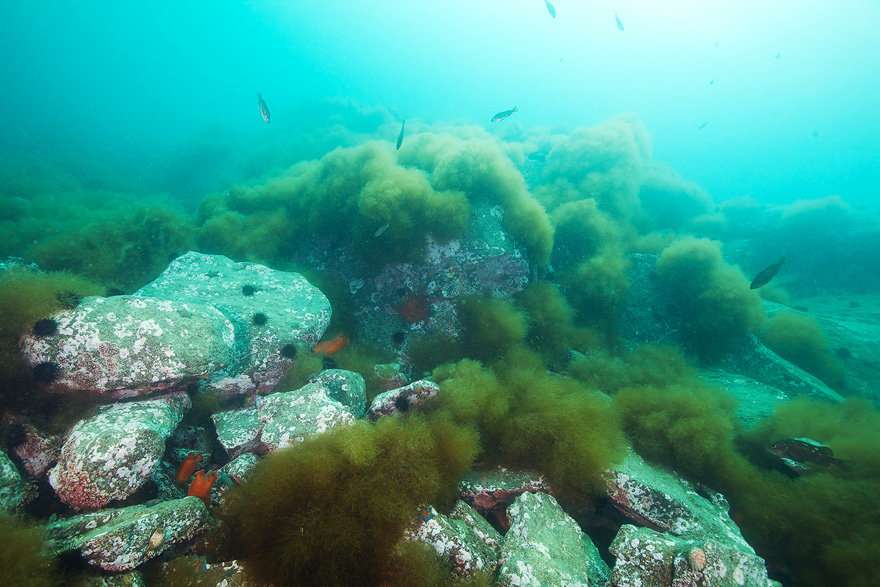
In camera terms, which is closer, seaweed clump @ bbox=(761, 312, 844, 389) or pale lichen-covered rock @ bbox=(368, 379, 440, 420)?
pale lichen-covered rock @ bbox=(368, 379, 440, 420)

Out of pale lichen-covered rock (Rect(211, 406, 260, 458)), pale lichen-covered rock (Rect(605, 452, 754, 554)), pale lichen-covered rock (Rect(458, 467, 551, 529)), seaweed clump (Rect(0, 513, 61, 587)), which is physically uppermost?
seaweed clump (Rect(0, 513, 61, 587))

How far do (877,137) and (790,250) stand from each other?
10341cm

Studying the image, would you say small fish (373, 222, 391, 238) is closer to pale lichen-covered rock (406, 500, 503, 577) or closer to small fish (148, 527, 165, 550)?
pale lichen-covered rock (406, 500, 503, 577)

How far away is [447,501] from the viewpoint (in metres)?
3.71

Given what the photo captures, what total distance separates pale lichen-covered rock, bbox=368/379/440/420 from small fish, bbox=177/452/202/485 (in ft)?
6.55

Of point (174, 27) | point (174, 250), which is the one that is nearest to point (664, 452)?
point (174, 250)

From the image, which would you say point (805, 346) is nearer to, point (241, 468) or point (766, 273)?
point (766, 273)

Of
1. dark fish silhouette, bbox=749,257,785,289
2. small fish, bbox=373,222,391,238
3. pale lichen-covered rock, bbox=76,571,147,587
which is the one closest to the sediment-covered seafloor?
pale lichen-covered rock, bbox=76,571,147,587

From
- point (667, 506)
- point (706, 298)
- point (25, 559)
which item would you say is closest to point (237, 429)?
point (25, 559)

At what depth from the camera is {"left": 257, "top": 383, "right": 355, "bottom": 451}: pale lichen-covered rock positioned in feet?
13.7

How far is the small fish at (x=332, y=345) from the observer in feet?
22.9

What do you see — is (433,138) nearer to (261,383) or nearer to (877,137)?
(261,383)

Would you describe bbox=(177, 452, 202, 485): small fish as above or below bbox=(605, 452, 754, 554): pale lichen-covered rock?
above

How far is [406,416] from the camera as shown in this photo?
4.48 m
